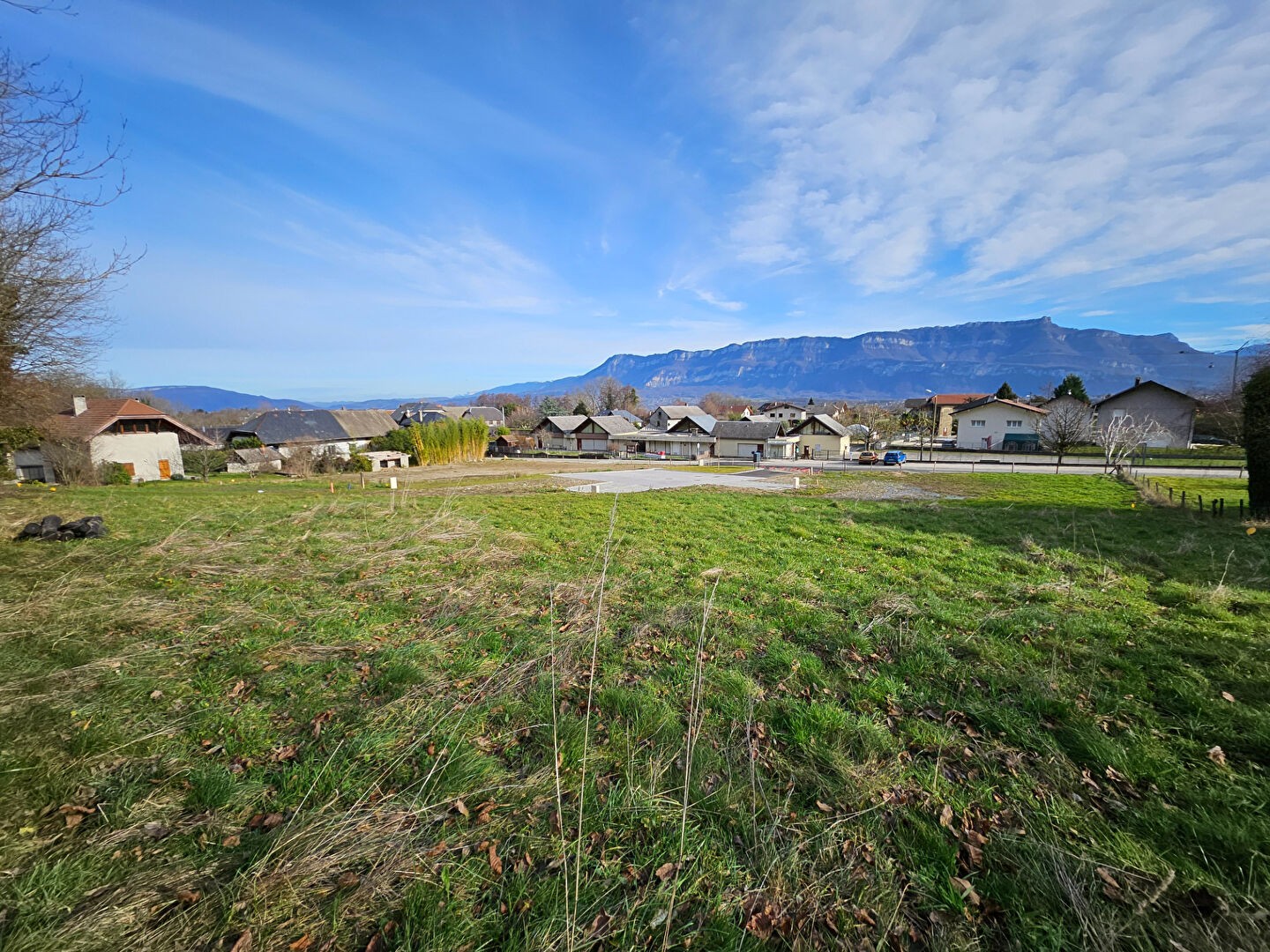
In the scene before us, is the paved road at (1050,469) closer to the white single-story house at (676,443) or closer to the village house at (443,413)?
the white single-story house at (676,443)

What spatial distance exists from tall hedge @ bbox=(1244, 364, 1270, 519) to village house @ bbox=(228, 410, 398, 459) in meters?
59.4

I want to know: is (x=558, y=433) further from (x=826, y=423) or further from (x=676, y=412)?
(x=826, y=423)

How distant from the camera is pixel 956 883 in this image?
2684mm

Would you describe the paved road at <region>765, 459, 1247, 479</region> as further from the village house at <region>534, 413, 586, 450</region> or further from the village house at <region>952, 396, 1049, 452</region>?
the village house at <region>534, 413, 586, 450</region>

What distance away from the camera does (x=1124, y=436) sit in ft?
131

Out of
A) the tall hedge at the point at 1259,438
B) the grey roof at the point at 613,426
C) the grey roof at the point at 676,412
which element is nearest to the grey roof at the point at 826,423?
the grey roof at the point at 676,412

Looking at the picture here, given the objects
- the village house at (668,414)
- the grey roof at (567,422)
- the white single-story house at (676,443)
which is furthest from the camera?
the village house at (668,414)

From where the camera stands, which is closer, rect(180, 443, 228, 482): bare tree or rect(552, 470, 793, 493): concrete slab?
rect(552, 470, 793, 493): concrete slab

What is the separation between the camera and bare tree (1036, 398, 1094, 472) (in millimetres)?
37625

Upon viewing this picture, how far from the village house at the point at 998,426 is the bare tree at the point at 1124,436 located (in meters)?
8.76

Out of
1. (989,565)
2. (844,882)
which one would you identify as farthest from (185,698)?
(989,565)

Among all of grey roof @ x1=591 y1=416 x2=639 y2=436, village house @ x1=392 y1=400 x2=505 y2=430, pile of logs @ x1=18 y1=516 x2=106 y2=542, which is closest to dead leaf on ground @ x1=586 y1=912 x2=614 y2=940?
pile of logs @ x1=18 y1=516 x2=106 y2=542

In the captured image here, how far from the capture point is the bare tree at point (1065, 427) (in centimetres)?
3762

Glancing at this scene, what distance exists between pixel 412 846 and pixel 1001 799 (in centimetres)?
401
